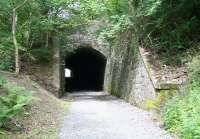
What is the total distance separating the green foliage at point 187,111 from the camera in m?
7.45

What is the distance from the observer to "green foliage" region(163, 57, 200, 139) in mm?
7449

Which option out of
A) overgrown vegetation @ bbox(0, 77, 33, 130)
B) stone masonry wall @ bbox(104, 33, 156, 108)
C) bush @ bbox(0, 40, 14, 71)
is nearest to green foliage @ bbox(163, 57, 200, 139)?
stone masonry wall @ bbox(104, 33, 156, 108)

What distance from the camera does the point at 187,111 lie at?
8.91 meters

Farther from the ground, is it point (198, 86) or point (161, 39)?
point (161, 39)

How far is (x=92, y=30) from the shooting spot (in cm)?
2333

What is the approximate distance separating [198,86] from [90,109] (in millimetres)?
4595

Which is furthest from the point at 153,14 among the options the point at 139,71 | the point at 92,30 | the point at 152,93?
the point at 92,30

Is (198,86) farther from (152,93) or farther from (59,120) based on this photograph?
(59,120)

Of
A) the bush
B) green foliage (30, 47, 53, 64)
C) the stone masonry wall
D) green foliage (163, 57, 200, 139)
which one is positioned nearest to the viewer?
green foliage (163, 57, 200, 139)

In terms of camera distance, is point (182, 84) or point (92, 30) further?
point (92, 30)

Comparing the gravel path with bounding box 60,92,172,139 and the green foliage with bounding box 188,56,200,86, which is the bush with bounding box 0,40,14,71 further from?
the green foliage with bounding box 188,56,200,86

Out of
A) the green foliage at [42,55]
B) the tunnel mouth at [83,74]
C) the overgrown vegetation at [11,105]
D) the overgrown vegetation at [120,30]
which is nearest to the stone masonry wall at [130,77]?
the overgrown vegetation at [120,30]

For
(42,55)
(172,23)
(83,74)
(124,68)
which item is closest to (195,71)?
(172,23)

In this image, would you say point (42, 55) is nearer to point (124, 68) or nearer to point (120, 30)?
point (124, 68)
